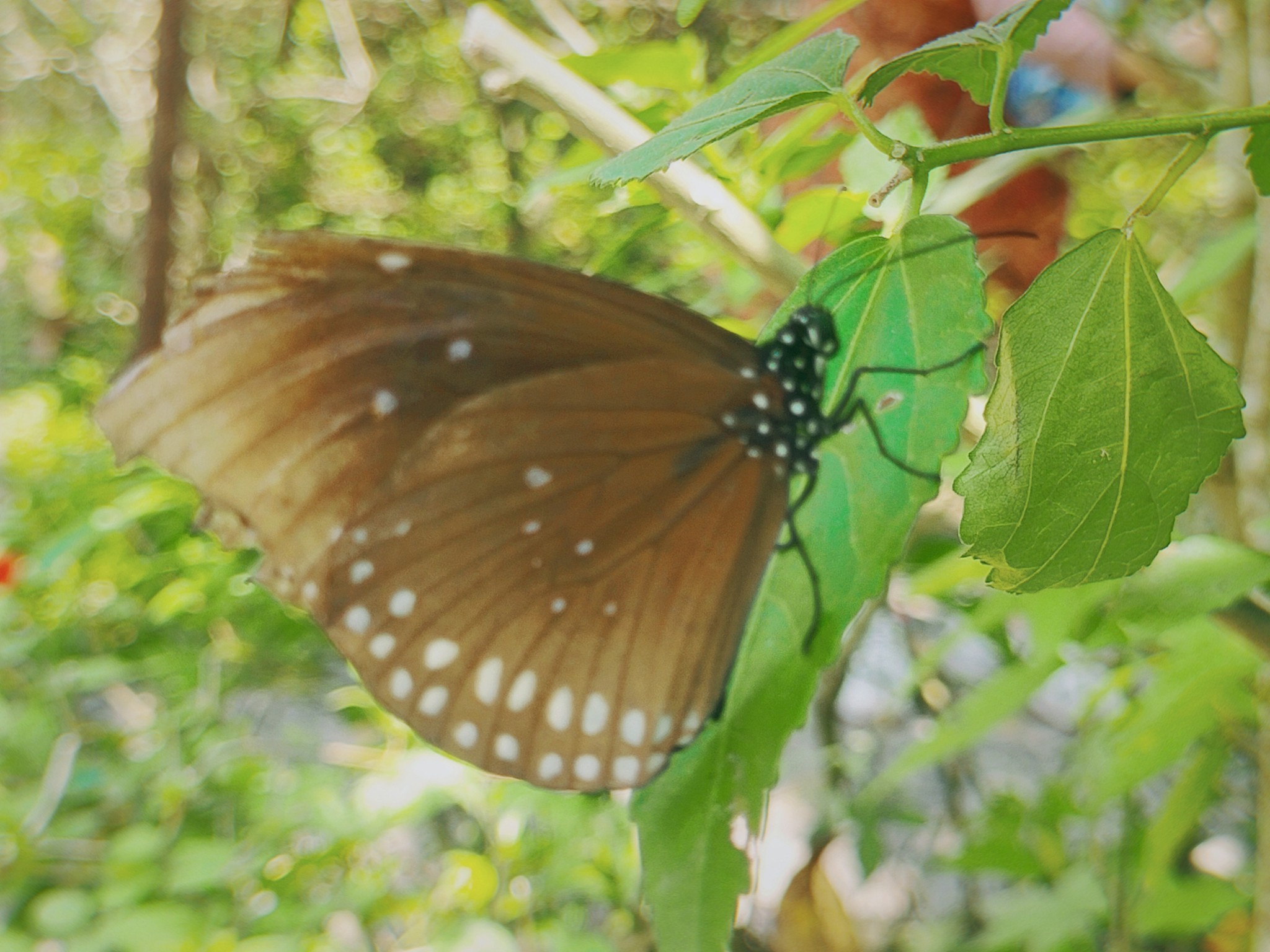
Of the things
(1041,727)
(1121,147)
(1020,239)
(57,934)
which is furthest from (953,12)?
(1041,727)

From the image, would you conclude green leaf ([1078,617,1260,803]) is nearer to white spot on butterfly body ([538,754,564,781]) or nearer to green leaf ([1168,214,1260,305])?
green leaf ([1168,214,1260,305])

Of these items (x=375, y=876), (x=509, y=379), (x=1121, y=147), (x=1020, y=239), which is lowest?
(x=375, y=876)

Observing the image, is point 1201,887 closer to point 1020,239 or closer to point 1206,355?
point 1020,239

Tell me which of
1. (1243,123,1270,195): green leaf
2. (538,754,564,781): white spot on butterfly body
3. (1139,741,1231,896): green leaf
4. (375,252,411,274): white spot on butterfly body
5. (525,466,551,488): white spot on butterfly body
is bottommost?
(1139,741,1231,896): green leaf

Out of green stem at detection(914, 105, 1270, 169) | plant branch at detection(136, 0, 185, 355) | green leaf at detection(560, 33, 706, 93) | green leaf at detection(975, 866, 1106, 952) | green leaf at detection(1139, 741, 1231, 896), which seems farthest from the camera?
plant branch at detection(136, 0, 185, 355)

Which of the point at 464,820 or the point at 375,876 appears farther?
the point at 464,820

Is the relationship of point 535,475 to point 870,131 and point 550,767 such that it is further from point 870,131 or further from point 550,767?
point 870,131

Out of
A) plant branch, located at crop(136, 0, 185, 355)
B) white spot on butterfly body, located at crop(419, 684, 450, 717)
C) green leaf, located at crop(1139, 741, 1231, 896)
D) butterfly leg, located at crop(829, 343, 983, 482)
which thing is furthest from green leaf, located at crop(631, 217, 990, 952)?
plant branch, located at crop(136, 0, 185, 355)
